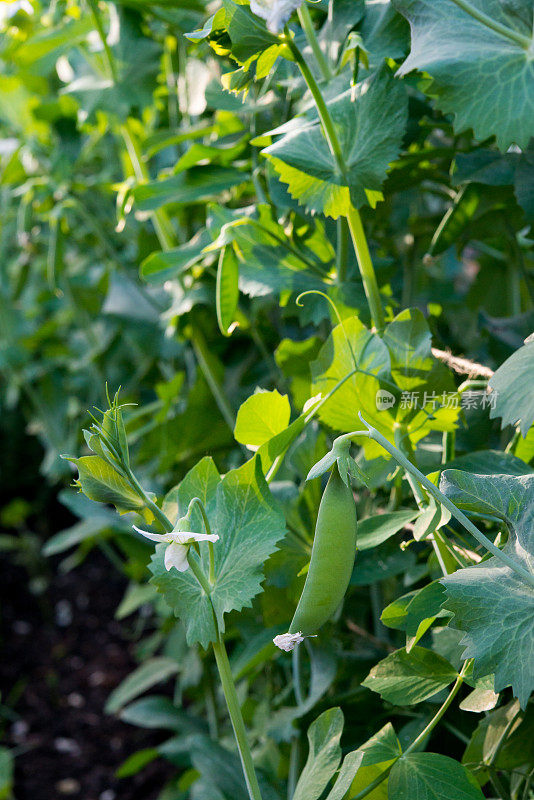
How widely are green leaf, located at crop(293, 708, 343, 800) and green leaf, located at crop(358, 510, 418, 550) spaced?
11 centimetres

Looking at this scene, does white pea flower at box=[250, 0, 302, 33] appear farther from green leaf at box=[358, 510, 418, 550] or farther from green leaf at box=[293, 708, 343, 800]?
green leaf at box=[293, 708, 343, 800]

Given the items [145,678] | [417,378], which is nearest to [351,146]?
[417,378]

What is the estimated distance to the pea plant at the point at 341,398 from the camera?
435 millimetres

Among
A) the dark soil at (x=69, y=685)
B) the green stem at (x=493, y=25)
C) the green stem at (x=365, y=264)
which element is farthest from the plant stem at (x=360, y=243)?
the dark soil at (x=69, y=685)

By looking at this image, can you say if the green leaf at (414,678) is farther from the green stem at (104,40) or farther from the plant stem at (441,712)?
the green stem at (104,40)

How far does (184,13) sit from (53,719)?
4.76 ft

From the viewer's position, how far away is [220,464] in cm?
102

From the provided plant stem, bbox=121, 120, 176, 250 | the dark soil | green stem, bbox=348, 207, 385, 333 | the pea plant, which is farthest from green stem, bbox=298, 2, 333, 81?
the dark soil

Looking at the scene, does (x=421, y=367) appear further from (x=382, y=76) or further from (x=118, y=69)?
(x=118, y=69)

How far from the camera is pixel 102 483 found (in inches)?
16.7

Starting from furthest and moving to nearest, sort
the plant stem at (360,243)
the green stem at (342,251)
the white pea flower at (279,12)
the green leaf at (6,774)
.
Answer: the green leaf at (6,774) < the green stem at (342,251) < the plant stem at (360,243) < the white pea flower at (279,12)

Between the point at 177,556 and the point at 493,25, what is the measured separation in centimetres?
38

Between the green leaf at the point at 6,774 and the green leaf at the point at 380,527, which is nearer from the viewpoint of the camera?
the green leaf at the point at 380,527

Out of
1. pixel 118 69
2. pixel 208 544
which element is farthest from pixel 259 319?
pixel 208 544
